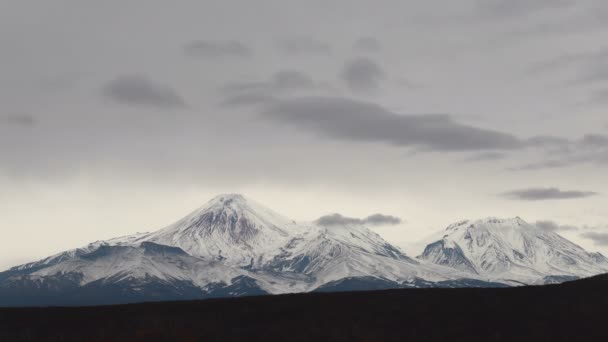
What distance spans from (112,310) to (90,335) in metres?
9.89

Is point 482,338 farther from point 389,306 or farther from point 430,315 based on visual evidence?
point 389,306

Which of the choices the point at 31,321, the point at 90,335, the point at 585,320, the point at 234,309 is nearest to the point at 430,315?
the point at 585,320

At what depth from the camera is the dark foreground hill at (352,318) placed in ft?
109

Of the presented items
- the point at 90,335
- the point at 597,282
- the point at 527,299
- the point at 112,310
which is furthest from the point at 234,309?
the point at 597,282

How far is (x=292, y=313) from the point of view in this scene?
39688 mm

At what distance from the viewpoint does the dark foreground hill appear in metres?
33.1

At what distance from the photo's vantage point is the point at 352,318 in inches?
1464

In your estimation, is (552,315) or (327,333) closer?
(327,333)

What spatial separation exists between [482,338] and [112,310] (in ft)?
69.7

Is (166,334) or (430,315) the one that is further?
(430,315)

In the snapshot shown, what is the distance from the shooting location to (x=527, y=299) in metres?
40.8

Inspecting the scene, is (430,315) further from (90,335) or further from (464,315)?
(90,335)

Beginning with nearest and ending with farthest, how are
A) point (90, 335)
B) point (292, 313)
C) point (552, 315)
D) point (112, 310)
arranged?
point (90, 335) < point (552, 315) < point (292, 313) < point (112, 310)

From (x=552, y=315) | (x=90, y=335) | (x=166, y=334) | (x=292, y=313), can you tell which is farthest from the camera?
(x=292, y=313)
